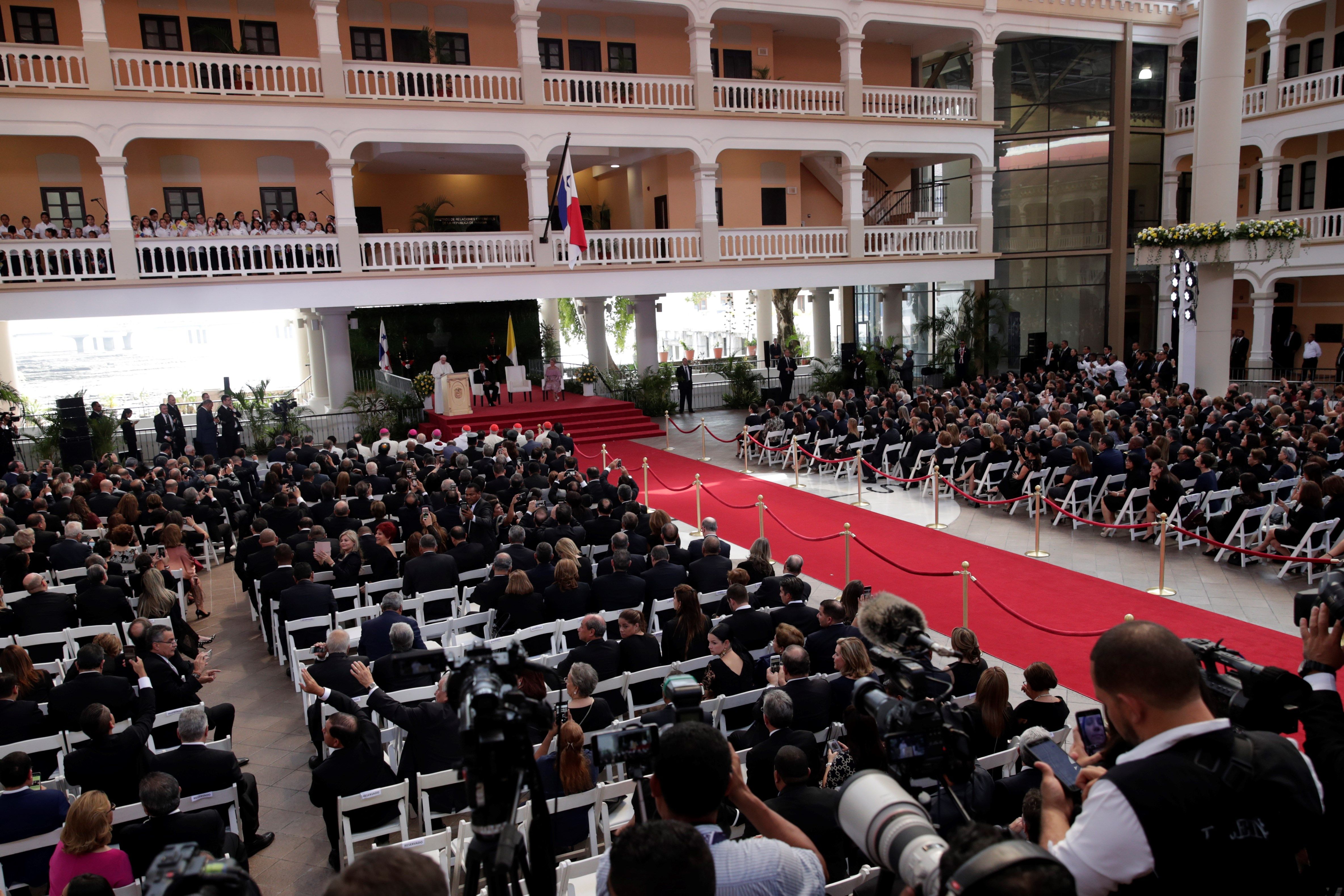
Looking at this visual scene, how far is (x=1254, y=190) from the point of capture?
28.3 meters

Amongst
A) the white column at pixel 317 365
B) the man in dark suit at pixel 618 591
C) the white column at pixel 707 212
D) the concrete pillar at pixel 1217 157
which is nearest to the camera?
the man in dark suit at pixel 618 591

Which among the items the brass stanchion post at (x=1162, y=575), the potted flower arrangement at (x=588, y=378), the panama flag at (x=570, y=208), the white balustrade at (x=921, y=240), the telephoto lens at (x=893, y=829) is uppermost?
the panama flag at (x=570, y=208)

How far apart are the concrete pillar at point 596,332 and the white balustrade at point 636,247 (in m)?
3.56

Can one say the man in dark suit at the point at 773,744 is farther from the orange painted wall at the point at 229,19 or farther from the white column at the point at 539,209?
the orange painted wall at the point at 229,19

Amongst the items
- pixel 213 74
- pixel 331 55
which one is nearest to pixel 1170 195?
pixel 331 55

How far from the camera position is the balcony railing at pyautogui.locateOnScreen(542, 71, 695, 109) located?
22.4m

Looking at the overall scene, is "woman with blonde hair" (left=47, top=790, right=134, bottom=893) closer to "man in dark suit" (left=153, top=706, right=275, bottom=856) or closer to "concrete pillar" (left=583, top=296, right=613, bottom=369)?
"man in dark suit" (left=153, top=706, right=275, bottom=856)

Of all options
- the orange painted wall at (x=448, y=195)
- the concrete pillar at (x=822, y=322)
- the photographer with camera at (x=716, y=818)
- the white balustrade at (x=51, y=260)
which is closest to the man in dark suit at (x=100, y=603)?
the photographer with camera at (x=716, y=818)

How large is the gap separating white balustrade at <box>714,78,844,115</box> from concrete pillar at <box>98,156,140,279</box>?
13.7 m

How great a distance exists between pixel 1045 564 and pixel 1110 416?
15.2ft

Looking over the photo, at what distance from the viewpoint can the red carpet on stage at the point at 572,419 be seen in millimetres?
22359

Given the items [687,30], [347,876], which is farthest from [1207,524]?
[687,30]

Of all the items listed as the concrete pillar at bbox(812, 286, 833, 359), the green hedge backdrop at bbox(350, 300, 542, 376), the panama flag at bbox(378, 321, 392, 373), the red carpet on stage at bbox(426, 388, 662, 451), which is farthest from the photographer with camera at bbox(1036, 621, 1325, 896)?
the concrete pillar at bbox(812, 286, 833, 359)

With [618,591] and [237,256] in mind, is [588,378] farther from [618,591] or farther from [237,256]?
[618,591]
